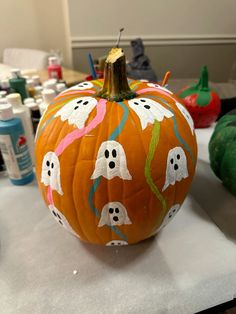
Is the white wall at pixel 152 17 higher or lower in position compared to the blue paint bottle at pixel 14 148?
higher

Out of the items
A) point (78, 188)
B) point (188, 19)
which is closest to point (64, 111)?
point (78, 188)

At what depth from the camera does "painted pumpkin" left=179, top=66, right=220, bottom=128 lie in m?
0.94

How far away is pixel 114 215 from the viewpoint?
47 cm

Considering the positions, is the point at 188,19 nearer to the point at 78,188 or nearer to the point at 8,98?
the point at 8,98

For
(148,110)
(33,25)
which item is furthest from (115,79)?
(33,25)

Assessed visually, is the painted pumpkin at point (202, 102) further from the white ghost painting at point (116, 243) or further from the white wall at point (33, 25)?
the white wall at point (33, 25)

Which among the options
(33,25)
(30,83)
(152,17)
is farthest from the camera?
(33,25)

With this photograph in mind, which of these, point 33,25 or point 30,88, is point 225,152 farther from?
point 33,25

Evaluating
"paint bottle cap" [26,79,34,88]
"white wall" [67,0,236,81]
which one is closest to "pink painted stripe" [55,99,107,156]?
"paint bottle cap" [26,79,34,88]

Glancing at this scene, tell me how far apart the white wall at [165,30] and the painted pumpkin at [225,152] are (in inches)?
58.3

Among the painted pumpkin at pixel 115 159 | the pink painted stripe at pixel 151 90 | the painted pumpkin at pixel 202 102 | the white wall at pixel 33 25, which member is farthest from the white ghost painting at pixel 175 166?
the white wall at pixel 33 25

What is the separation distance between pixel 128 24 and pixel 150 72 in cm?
87

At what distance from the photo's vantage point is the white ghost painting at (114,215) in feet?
1.50

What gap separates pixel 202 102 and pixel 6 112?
65 cm
